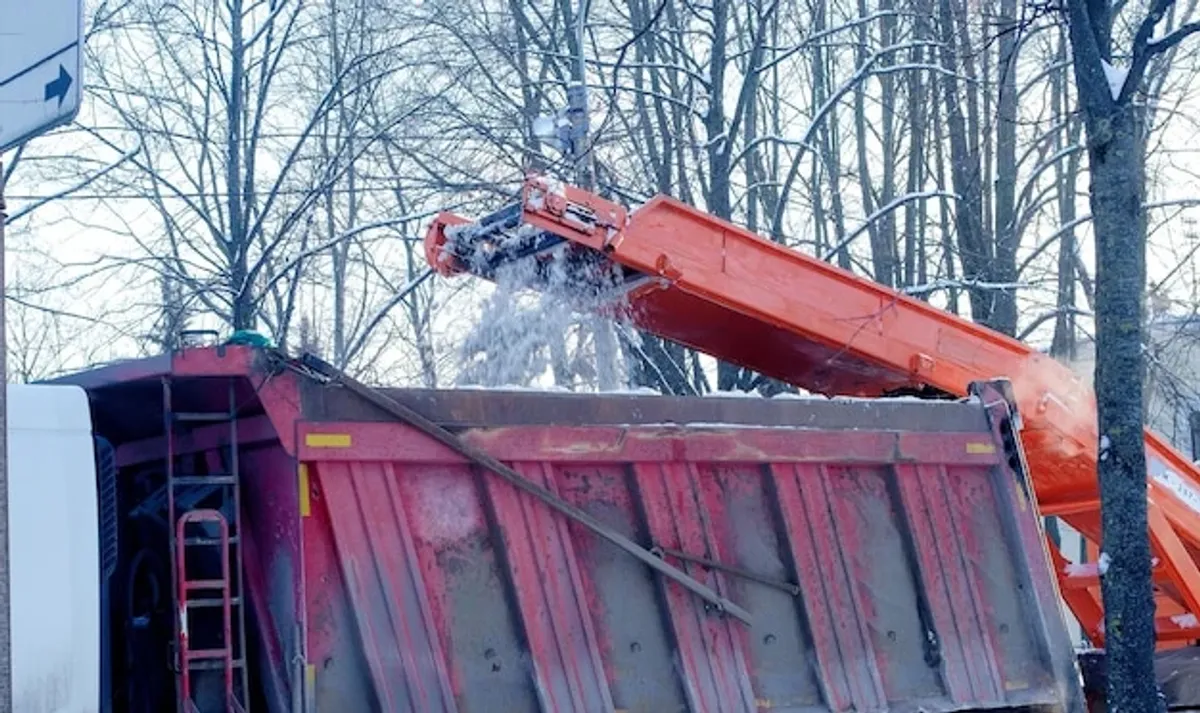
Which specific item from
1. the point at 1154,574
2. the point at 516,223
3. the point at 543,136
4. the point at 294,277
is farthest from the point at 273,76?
the point at 1154,574

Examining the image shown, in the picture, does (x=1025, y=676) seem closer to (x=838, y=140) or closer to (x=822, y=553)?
(x=822, y=553)

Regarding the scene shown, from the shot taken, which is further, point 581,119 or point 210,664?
point 581,119

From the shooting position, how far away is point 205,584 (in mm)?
6043

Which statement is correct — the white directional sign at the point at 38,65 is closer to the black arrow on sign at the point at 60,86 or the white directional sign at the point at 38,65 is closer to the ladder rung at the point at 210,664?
the black arrow on sign at the point at 60,86

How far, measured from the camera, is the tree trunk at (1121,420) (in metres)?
7.97

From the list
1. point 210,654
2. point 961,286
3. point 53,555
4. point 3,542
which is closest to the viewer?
point 3,542

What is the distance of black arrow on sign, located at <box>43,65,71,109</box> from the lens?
11.4 feet

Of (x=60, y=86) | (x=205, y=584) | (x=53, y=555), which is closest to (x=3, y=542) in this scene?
(x=60, y=86)

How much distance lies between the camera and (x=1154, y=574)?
372 inches

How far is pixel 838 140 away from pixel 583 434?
53.9 ft

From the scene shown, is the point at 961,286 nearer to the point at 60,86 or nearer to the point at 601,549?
the point at 601,549

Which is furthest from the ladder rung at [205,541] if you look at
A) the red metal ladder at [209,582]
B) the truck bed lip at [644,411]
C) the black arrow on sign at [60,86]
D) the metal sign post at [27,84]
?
the black arrow on sign at [60,86]

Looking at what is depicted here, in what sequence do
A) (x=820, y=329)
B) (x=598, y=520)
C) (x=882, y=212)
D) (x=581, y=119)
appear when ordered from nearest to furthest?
(x=598, y=520) → (x=820, y=329) → (x=581, y=119) → (x=882, y=212)

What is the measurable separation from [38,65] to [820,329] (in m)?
5.70
